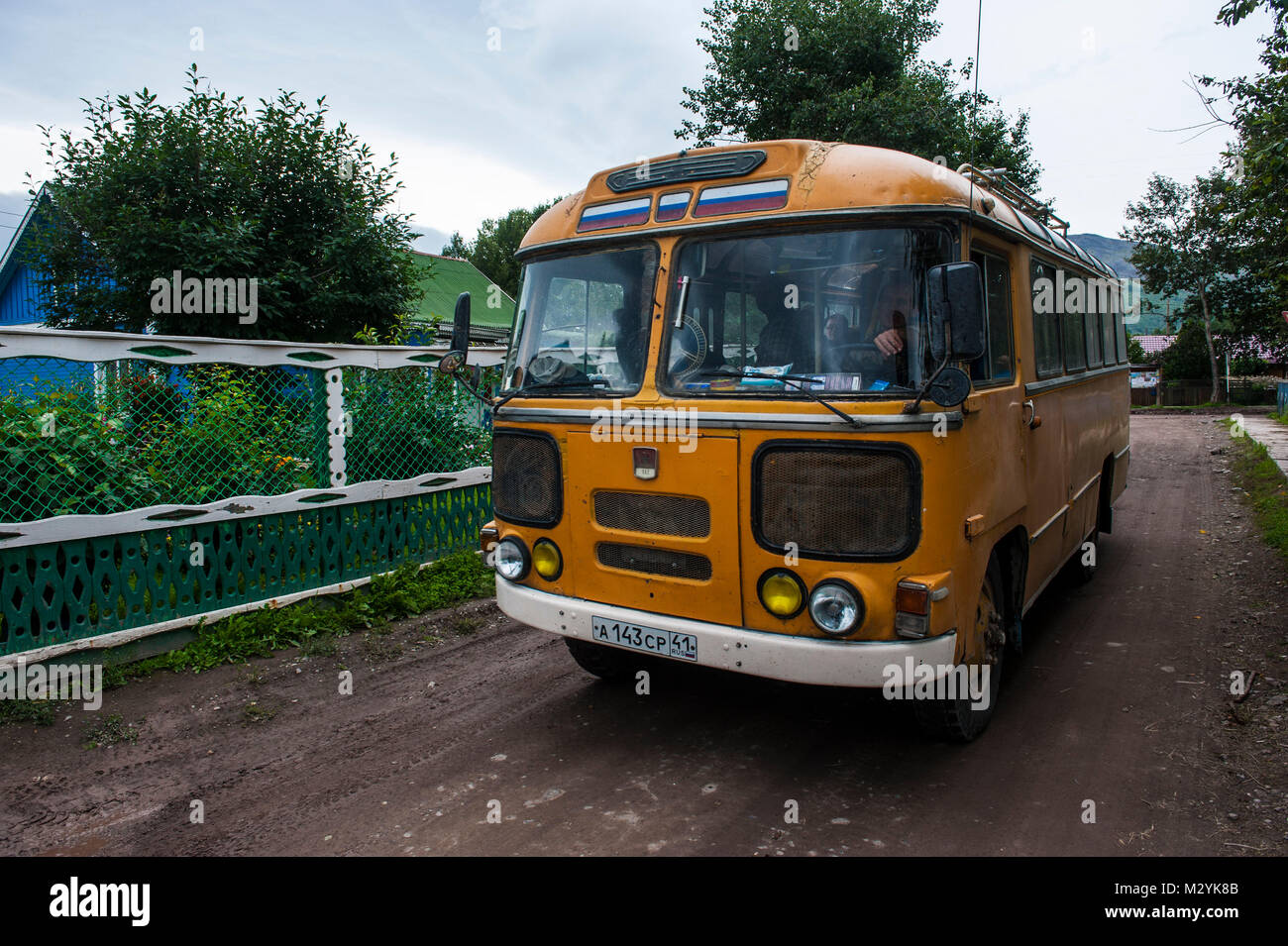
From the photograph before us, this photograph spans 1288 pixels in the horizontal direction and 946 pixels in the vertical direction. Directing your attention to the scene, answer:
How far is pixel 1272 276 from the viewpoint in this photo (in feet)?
28.3

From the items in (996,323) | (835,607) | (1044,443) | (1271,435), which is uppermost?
(996,323)

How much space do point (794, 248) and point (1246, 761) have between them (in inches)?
127

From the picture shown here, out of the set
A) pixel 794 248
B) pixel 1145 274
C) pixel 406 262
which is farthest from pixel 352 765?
pixel 1145 274

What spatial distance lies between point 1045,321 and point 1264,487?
9.38m

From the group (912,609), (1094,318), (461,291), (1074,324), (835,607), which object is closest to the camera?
(912,609)

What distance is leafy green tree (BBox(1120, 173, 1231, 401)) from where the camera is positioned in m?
37.0

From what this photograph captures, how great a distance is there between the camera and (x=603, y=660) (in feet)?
17.1

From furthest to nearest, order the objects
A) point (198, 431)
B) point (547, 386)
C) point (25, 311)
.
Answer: point (25, 311) < point (198, 431) < point (547, 386)

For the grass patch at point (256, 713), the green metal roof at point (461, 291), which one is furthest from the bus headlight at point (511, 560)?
the green metal roof at point (461, 291)

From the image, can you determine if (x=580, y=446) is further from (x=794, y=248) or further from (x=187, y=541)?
(x=187, y=541)

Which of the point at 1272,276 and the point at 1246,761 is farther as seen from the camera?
the point at 1272,276

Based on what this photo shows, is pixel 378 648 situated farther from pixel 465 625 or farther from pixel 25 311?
pixel 25 311

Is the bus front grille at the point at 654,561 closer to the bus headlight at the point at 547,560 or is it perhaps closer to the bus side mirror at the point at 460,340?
the bus headlight at the point at 547,560

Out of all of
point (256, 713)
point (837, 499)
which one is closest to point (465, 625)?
point (256, 713)
